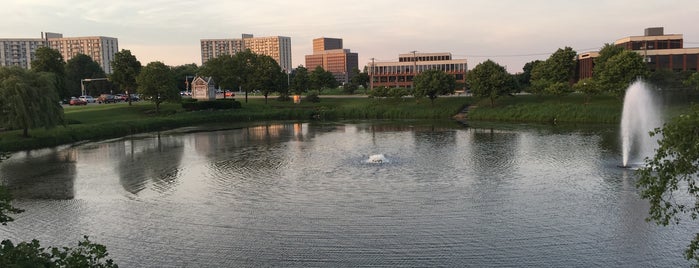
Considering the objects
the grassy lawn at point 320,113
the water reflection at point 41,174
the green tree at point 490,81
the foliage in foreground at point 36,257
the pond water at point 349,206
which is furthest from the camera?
the green tree at point 490,81

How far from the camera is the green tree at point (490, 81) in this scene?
287 feet

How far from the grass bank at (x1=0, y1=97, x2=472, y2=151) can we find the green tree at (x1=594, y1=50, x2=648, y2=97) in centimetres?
2407

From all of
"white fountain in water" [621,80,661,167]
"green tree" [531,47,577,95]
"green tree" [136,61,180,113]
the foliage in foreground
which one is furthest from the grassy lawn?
the foliage in foreground

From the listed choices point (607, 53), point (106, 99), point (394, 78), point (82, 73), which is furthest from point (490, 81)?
point (82, 73)

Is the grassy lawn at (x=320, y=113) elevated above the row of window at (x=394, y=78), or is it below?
below

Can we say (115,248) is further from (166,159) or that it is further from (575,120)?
(575,120)

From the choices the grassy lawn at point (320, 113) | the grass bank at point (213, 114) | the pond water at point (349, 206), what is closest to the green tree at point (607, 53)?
the grassy lawn at point (320, 113)

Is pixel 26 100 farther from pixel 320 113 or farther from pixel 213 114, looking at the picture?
pixel 320 113

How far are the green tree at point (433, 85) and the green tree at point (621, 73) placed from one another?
2531 centimetres

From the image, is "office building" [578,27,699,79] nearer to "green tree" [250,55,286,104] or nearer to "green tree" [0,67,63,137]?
"green tree" [250,55,286,104]

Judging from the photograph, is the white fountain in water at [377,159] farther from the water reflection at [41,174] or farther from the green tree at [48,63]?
the green tree at [48,63]

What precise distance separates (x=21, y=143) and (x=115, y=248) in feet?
131

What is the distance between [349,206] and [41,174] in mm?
→ 26441

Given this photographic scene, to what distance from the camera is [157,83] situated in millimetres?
86000
